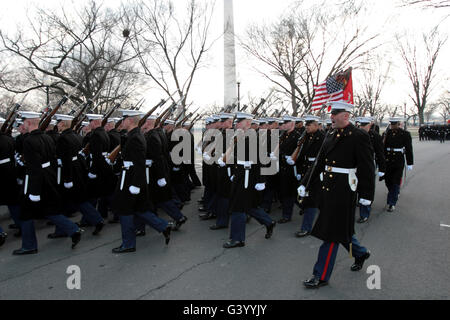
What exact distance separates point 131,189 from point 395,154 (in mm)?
5797

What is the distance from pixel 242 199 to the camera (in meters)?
4.85

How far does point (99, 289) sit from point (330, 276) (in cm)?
257

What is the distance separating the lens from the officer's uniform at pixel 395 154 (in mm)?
7234

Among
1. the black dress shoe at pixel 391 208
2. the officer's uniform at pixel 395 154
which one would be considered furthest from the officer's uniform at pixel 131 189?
the officer's uniform at pixel 395 154

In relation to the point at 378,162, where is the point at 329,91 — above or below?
above

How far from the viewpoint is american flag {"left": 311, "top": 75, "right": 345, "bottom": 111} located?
11.3 metres

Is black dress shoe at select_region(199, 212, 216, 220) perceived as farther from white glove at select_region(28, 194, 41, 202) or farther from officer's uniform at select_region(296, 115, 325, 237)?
white glove at select_region(28, 194, 41, 202)

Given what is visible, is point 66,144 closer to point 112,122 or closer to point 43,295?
point 112,122

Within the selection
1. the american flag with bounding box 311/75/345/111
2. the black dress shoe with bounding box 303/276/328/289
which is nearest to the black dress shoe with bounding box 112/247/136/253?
the black dress shoe with bounding box 303/276/328/289

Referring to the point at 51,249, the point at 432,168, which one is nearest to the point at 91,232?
the point at 51,249

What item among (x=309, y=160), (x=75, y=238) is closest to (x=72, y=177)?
(x=75, y=238)

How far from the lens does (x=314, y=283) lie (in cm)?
365

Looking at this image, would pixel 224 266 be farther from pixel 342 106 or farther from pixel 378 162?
pixel 378 162

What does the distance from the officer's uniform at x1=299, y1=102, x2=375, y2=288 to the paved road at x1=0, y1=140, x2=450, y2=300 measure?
0.40 metres
